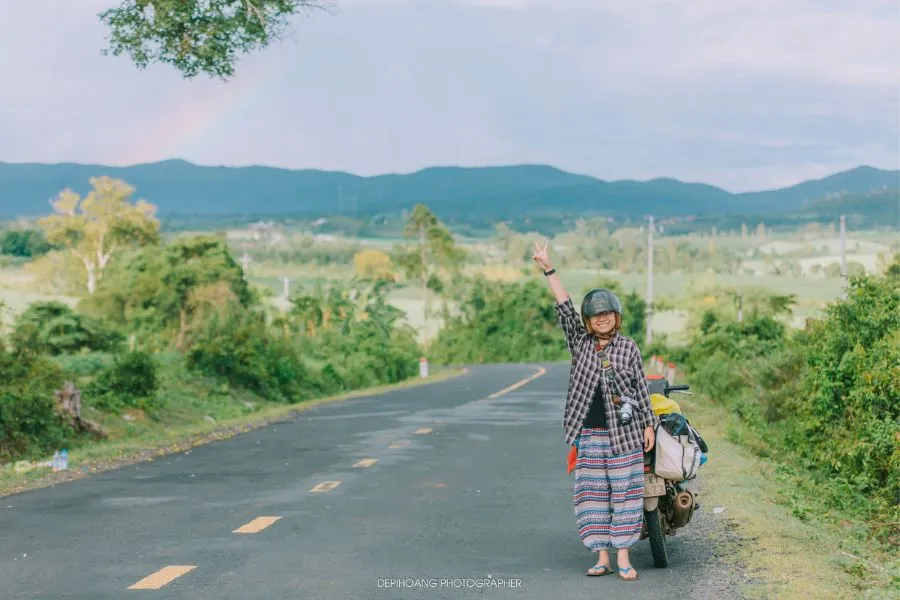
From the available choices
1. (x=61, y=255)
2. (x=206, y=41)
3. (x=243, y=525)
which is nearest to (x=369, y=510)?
(x=243, y=525)

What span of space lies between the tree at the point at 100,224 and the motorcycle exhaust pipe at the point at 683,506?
93.0 meters

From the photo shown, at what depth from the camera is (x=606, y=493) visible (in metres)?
9.76

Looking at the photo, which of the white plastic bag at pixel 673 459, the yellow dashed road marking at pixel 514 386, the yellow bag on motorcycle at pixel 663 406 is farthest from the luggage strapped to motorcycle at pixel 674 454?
the yellow dashed road marking at pixel 514 386

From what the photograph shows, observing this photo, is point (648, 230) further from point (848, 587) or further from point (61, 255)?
point (848, 587)

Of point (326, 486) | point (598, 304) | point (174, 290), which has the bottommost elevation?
point (326, 486)

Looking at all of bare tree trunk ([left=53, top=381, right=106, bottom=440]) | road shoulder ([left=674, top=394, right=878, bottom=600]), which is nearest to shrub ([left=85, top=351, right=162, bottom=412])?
bare tree trunk ([left=53, top=381, right=106, bottom=440])

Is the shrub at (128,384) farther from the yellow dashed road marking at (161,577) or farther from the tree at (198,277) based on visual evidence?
the yellow dashed road marking at (161,577)

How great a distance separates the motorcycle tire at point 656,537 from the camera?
387 inches

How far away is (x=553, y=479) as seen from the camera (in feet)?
52.2

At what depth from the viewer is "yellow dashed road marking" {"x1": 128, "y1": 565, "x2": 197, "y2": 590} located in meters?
9.20

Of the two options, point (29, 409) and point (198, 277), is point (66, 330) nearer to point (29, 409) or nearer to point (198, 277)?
point (198, 277)

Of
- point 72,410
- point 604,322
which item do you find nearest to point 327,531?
point 604,322

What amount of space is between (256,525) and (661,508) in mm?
3769

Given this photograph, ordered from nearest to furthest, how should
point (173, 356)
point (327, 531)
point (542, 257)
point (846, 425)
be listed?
point (542, 257) → point (327, 531) → point (846, 425) → point (173, 356)
